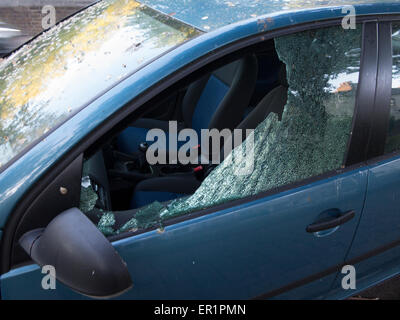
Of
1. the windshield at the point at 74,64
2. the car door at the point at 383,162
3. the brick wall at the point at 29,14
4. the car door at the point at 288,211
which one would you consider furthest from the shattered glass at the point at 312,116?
the brick wall at the point at 29,14

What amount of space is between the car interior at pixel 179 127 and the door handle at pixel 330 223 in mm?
477

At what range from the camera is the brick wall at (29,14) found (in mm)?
8117

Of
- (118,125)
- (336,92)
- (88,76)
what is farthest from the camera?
(336,92)

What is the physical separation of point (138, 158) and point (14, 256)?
1.76 metres

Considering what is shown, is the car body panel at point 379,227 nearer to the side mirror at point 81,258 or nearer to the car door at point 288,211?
the car door at point 288,211

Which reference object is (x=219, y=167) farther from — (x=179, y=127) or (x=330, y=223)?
(x=179, y=127)

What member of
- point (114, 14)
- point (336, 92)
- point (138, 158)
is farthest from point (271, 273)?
point (138, 158)

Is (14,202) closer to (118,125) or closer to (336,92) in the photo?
(118,125)

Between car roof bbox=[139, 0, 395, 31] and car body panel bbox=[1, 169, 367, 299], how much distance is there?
0.67 meters

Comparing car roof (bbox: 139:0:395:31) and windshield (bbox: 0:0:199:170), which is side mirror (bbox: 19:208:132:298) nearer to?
windshield (bbox: 0:0:199:170)

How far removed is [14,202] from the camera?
4.06ft

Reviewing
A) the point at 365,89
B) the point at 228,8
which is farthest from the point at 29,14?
the point at 365,89

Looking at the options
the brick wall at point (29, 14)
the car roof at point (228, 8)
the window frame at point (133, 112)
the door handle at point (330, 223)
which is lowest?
the door handle at point (330, 223)

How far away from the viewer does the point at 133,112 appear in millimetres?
1360
